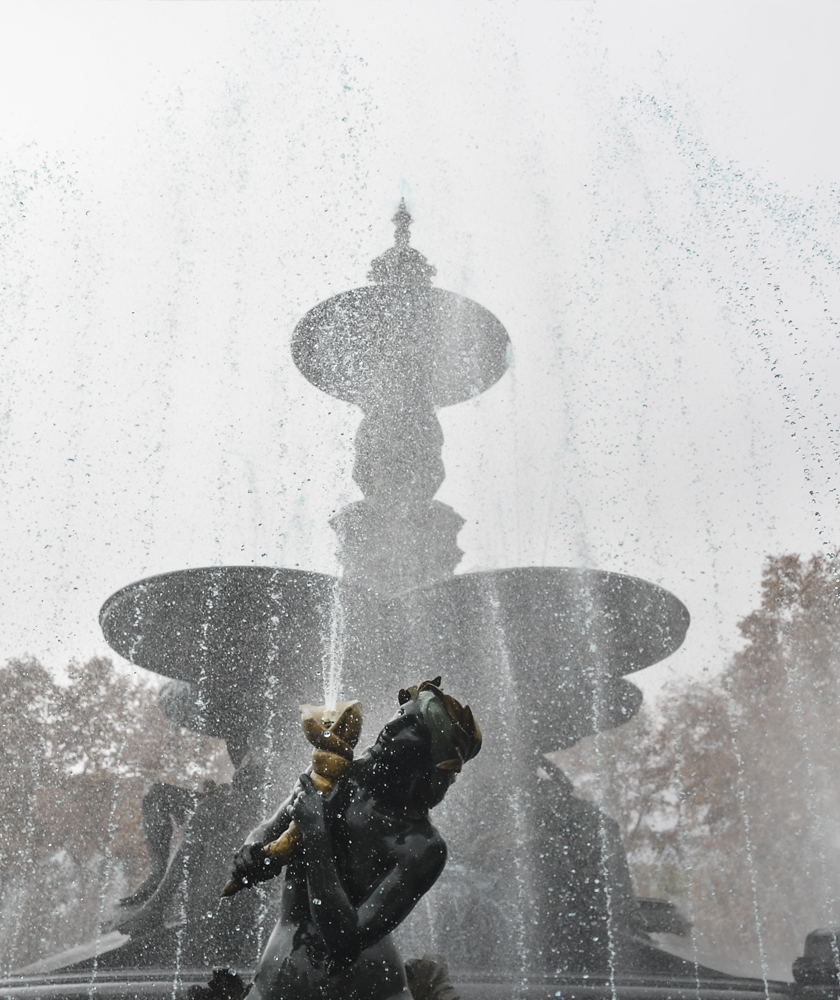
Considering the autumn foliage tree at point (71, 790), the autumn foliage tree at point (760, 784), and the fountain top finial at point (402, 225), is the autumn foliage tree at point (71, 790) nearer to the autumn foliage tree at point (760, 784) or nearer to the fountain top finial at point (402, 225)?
the autumn foliage tree at point (760, 784)

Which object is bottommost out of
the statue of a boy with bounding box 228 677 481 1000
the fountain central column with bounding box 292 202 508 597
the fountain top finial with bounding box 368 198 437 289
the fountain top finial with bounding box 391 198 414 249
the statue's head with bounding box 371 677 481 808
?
the statue of a boy with bounding box 228 677 481 1000

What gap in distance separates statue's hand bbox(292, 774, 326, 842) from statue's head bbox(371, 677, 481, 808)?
0.57ft

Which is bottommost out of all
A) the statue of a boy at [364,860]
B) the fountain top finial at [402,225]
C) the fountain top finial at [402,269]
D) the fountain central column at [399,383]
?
the statue of a boy at [364,860]

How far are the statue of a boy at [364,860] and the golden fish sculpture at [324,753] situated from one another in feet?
0.09

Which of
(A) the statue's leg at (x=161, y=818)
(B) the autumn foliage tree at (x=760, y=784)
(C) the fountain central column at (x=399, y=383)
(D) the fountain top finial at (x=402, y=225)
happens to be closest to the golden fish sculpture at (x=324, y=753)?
(A) the statue's leg at (x=161, y=818)

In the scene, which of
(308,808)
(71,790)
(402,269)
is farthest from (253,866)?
(71,790)

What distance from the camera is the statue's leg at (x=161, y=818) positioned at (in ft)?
24.2

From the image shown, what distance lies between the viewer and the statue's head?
7.43 feet

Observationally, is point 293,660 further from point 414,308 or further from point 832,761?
point 832,761

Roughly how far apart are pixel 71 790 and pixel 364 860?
1921 centimetres

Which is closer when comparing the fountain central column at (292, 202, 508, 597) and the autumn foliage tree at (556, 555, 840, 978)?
the fountain central column at (292, 202, 508, 597)

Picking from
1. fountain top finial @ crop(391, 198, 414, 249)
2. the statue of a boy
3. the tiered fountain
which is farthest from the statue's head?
fountain top finial @ crop(391, 198, 414, 249)

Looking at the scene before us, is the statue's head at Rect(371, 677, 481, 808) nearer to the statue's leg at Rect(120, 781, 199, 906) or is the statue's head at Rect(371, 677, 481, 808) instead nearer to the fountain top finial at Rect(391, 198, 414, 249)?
the statue's leg at Rect(120, 781, 199, 906)

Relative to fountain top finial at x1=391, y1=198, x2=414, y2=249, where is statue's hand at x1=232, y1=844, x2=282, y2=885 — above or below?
below
